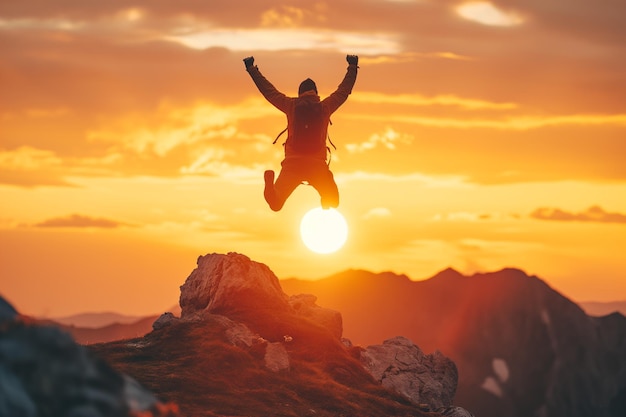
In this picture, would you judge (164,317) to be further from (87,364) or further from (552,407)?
(552,407)

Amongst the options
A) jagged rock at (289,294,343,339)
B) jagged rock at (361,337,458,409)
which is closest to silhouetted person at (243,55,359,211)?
jagged rock at (289,294,343,339)

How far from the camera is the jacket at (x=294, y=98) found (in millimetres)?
32156

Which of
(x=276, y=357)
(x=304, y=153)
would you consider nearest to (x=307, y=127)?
(x=304, y=153)

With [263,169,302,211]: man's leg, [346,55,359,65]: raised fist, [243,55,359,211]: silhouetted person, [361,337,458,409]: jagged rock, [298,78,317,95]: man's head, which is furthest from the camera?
[361,337,458,409]: jagged rock

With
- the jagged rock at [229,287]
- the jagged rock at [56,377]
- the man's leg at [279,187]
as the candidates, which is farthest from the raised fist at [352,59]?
the jagged rock at [56,377]

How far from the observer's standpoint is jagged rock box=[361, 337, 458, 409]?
4734 centimetres

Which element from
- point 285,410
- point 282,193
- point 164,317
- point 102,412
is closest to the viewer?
point 102,412

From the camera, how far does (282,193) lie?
31.9 meters

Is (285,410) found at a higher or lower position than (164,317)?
lower

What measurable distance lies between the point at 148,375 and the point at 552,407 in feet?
535

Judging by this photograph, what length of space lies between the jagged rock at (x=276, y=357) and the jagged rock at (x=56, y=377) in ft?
86.8

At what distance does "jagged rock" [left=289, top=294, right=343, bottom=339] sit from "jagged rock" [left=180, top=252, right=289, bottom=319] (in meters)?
2.12

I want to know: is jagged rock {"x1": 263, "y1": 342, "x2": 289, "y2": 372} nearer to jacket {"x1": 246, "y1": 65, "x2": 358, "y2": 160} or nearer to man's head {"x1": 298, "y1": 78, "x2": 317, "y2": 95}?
jacket {"x1": 246, "y1": 65, "x2": 358, "y2": 160}

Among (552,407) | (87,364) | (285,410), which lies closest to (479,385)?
(552,407)
